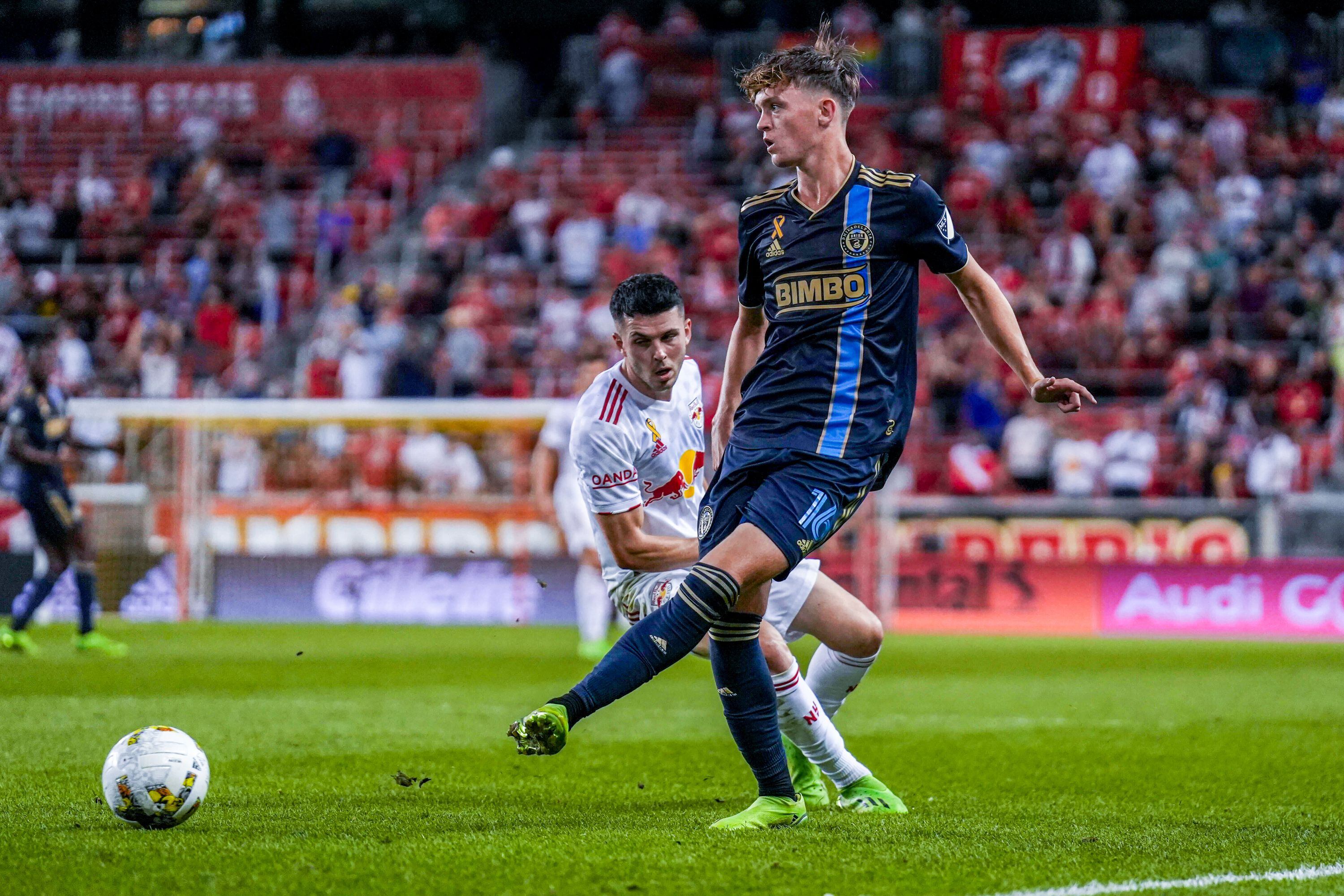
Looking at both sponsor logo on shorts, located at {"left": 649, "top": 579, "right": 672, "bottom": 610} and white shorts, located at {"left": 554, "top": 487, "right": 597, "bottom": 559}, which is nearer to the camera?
sponsor logo on shorts, located at {"left": 649, "top": 579, "right": 672, "bottom": 610}

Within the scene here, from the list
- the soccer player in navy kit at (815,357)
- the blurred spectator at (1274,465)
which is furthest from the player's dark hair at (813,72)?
the blurred spectator at (1274,465)

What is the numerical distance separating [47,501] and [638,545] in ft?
30.7

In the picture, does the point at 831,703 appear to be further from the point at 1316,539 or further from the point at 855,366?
the point at 1316,539

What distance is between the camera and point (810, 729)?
5.62 metres

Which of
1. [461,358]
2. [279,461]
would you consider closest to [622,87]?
[461,358]

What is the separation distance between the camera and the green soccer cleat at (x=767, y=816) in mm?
5164

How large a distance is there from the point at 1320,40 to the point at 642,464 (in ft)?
72.9

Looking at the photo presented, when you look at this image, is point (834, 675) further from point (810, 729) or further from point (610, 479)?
point (610, 479)

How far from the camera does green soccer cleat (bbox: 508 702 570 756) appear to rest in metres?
4.48

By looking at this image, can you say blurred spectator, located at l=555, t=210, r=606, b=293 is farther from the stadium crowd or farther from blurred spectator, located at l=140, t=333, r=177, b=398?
blurred spectator, located at l=140, t=333, r=177, b=398

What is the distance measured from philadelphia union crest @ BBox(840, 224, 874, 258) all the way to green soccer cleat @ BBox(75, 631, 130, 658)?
996 centimetres

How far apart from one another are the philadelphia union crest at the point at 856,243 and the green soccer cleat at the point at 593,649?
27.5 ft

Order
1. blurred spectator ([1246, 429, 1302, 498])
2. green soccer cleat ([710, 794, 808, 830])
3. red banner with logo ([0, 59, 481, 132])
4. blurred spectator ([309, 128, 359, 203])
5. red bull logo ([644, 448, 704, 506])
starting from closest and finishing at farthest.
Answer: green soccer cleat ([710, 794, 808, 830]), red bull logo ([644, 448, 704, 506]), blurred spectator ([1246, 429, 1302, 498]), blurred spectator ([309, 128, 359, 203]), red banner with logo ([0, 59, 481, 132])

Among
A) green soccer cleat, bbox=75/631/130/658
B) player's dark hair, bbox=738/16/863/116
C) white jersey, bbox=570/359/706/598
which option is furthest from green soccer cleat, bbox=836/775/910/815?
green soccer cleat, bbox=75/631/130/658
